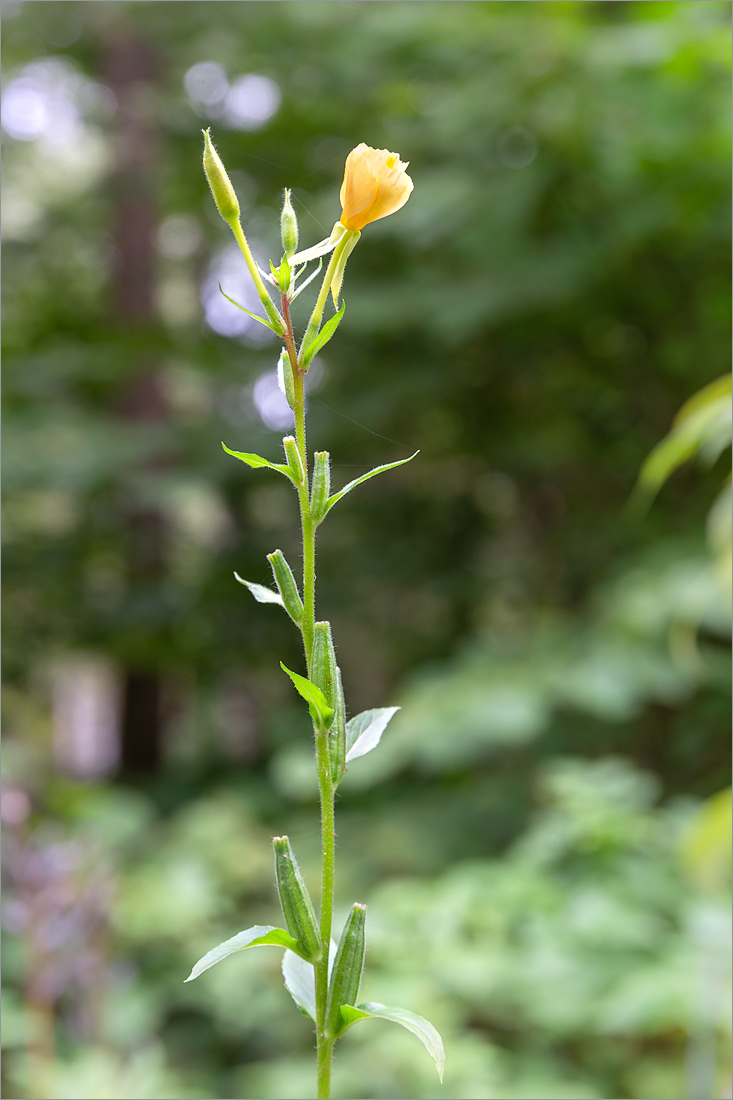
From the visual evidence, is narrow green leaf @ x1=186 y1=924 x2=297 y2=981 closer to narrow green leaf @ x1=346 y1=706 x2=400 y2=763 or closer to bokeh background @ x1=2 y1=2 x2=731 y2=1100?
narrow green leaf @ x1=346 y1=706 x2=400 y2=763

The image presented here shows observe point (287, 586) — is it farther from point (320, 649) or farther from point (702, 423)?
point (702, 423)

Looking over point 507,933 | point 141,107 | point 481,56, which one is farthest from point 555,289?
point 141,107

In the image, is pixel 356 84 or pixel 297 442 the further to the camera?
pixel 356 84

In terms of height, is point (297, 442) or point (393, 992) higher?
point (297, 442)

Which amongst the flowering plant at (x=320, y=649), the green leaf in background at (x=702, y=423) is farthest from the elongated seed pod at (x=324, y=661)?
the green leaf in background at (x=702, y=423)

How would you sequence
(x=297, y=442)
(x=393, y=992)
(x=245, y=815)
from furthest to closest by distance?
(x=245, y=815)
(x=393, y=992)
(x=297, y=442)

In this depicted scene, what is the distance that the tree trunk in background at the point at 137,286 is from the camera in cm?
233

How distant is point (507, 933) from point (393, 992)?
0.85ft

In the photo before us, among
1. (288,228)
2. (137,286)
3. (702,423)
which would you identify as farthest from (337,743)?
(137,286)

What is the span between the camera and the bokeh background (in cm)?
98

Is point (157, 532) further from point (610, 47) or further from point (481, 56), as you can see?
point (610, 47)

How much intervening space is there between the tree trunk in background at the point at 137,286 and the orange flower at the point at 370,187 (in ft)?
6.75

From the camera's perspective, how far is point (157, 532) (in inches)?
94.6

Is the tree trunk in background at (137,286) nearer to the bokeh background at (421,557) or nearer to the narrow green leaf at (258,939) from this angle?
the bokeh background at (421,557)
